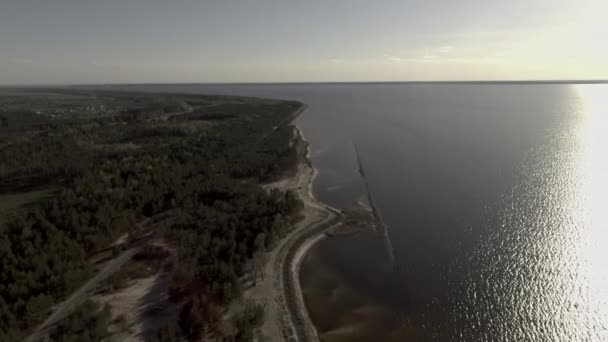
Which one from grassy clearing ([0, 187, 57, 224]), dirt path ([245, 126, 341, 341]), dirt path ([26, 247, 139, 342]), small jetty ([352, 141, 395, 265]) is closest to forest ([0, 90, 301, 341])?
dirt path ([26, 247, 139, 342])

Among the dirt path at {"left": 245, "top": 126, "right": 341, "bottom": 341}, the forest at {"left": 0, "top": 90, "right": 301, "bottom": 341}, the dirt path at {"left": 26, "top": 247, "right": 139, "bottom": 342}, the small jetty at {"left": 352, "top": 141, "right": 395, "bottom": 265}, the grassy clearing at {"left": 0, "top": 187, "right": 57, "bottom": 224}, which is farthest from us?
the grassy clearing at {"left": 0, "top": 187, "right": 57, "bottom": 224}

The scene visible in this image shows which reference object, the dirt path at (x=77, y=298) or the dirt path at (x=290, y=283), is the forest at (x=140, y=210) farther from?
the dirt path at (x=290, y=283)

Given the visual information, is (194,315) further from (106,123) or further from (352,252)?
(106,123)

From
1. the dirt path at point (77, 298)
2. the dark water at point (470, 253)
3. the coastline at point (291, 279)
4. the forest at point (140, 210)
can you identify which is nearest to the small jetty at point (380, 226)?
Result: the dark water at point (470, 253)

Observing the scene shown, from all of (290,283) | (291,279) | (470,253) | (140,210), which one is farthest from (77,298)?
(470,253)

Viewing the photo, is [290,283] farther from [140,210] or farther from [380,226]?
[140,210]

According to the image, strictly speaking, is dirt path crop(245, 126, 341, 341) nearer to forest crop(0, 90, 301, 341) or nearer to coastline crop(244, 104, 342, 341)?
coastline crop(244, 104, 342, 341)

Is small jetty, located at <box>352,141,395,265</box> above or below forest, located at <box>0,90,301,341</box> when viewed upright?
below

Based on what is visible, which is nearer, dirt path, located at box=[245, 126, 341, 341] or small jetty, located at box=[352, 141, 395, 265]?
dirt path, located at box=[245, 126, 341, 341]
